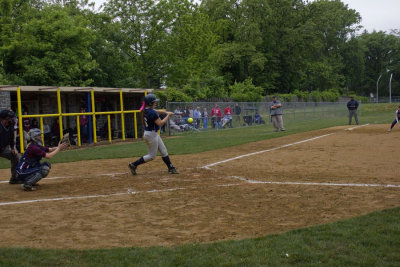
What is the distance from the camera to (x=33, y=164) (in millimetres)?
8914

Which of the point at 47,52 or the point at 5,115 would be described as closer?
the point at 5,115

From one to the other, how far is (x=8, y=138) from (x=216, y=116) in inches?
829

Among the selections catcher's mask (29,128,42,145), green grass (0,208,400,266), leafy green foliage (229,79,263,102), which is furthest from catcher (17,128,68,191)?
leafy green foliage (229,79,263,102)

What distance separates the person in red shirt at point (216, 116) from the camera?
96.4ft

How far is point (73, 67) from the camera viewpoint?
29203mm

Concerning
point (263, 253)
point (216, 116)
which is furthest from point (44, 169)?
point (216, 116)

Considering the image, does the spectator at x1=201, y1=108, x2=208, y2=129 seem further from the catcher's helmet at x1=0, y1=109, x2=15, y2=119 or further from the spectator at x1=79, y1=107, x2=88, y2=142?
the catcher's helmet at x1=0, y1=109, x2=15, y2=119

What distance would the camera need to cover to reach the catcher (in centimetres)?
863

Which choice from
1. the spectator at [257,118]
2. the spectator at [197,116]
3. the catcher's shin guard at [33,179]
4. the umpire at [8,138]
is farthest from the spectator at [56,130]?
the spectator at [257,118]

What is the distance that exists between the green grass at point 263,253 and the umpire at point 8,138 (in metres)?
4.85

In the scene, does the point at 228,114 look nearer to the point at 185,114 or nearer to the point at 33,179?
the point at 185,114

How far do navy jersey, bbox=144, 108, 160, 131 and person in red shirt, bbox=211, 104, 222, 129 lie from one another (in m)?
19.3

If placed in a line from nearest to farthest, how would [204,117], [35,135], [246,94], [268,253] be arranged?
[268,253], [35,135], [204,117], [246,94]

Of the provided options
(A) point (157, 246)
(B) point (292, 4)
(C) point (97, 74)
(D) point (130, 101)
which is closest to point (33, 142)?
(A) point (157, 246)
